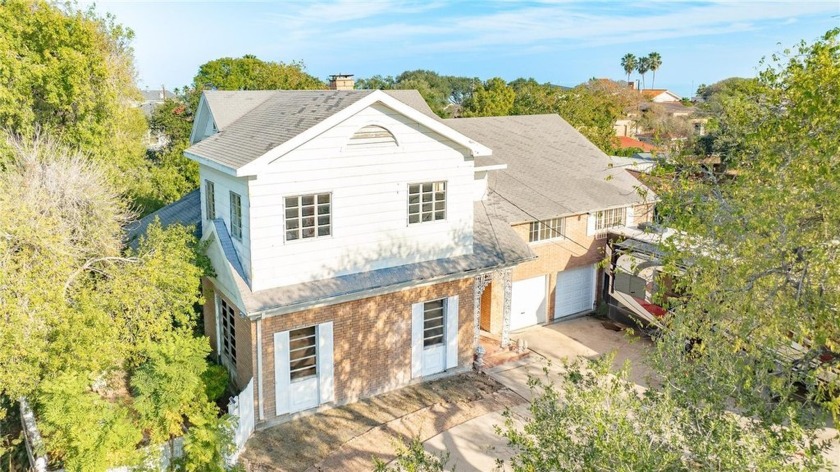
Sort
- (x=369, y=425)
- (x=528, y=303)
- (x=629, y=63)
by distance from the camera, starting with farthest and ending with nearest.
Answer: (x=629, y=63), (x=528, y=303), (x=369, y=425)

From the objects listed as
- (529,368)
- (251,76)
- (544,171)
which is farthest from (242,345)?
(251,76)

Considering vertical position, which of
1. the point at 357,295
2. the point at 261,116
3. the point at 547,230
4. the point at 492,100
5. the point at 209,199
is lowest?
the point at 357,295

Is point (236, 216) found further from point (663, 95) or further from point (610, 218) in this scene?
point (663, 95)

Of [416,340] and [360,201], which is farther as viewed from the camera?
[416,340]

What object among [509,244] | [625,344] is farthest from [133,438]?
[625,344]

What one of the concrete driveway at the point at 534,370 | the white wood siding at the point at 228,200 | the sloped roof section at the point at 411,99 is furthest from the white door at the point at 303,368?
the sloped roof section at the point at 411,99

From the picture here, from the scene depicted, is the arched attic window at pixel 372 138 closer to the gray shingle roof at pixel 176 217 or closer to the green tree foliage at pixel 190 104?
the gray shingle roof at pixel 176 217

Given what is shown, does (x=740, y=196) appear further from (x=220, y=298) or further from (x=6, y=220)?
(x=6, y=220)

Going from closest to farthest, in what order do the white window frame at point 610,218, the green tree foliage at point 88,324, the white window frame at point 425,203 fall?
the green tree foliage at point 88,324
the white window frame at point 425,203
the white window frame at point 610,218
